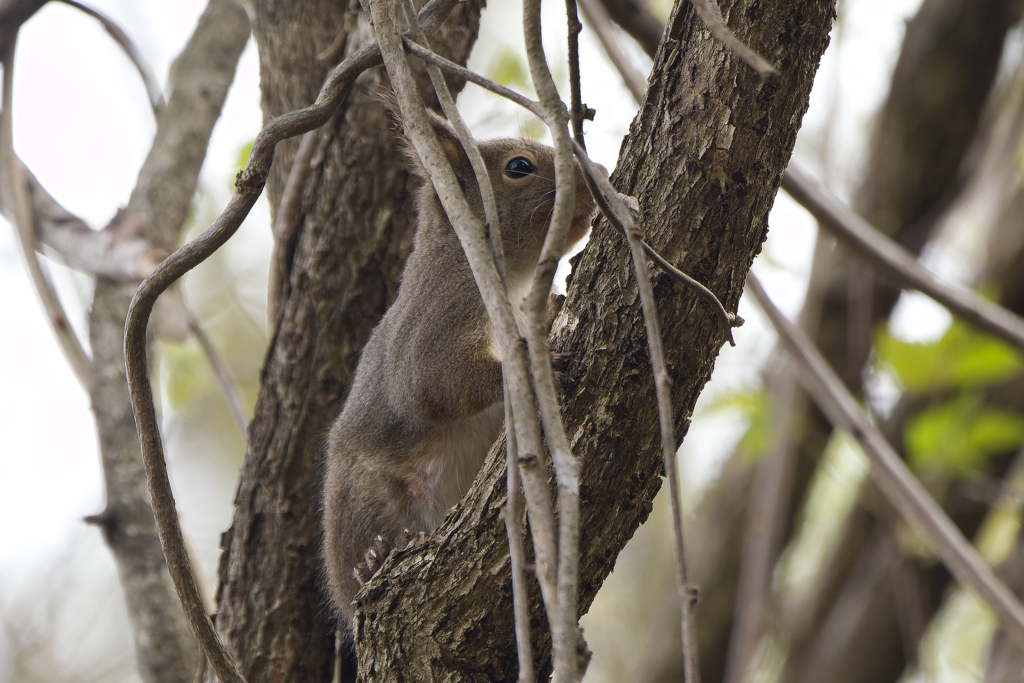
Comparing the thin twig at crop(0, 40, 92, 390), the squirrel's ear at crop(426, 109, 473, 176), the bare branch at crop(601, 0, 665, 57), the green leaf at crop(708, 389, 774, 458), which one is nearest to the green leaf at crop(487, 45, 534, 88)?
the bare branch at crop(601, 0, 665, 57)

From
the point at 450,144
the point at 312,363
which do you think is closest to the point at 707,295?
the point at 450,144

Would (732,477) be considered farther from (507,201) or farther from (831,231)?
(507,201)

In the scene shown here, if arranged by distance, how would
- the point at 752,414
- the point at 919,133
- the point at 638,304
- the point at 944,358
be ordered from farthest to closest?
the point at 919,133 < the point at 752,414 < the point at 944,358 < the point at 638,304

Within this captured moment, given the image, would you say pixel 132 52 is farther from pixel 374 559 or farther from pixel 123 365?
pixel 374 559

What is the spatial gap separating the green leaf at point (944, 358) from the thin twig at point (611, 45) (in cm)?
223

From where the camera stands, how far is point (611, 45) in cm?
333

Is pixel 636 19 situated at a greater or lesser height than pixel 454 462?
greater

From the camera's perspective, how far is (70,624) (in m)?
8.67

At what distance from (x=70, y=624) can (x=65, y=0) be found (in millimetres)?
6762

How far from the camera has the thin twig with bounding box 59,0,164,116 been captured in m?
4.14

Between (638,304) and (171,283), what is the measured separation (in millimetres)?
1081

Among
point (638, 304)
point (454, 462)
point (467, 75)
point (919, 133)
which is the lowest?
point (638, 304)

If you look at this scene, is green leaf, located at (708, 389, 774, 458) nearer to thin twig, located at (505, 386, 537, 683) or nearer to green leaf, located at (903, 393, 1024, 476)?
green leaf, located at (903, 393, 1024, 476)

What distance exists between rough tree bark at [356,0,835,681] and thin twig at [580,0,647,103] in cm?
137
